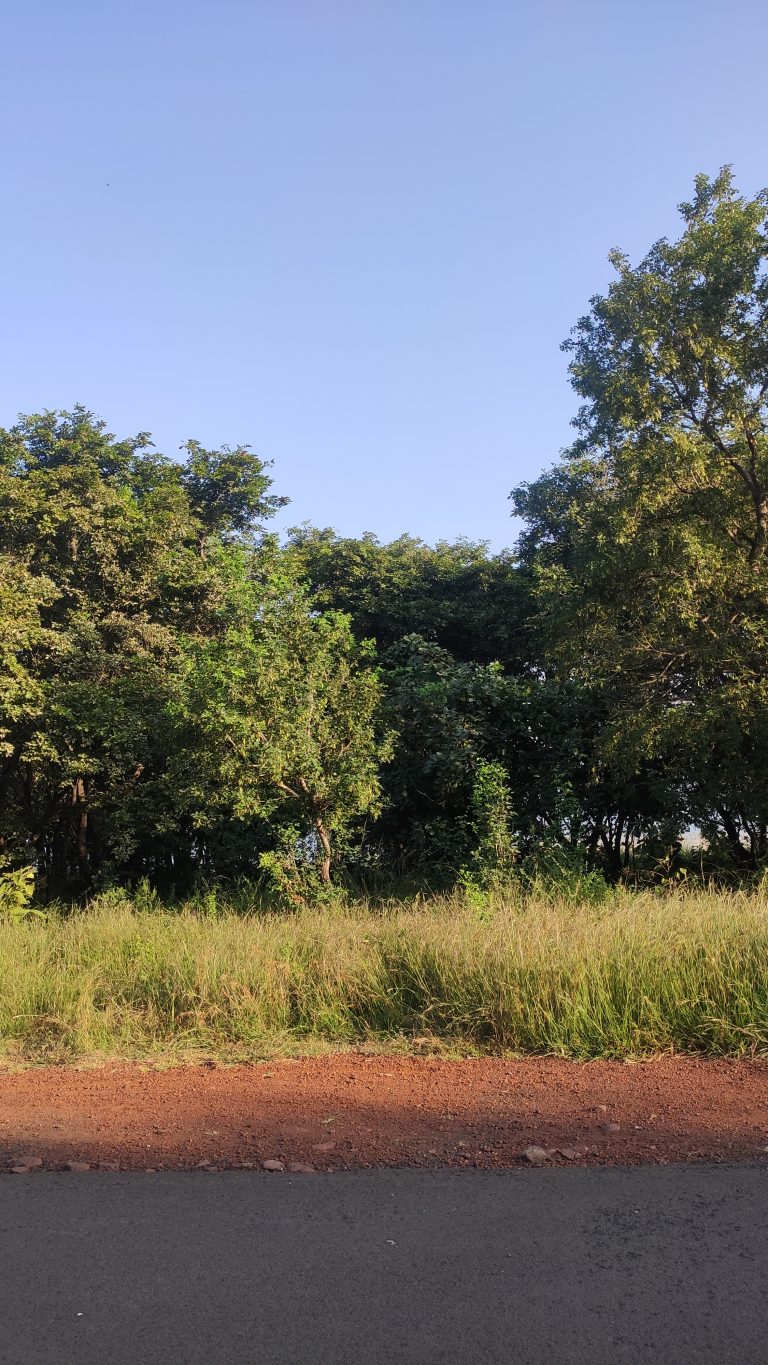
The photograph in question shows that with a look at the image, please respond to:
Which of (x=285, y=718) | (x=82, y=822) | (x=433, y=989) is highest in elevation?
(x=285, y=718)

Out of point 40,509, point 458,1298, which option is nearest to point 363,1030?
point 458,1298

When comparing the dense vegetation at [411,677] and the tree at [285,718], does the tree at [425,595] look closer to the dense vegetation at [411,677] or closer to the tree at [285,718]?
the dense vegetation at [411,677]

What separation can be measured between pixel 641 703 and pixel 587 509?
2791 mm

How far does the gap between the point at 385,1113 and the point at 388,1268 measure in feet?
5.42

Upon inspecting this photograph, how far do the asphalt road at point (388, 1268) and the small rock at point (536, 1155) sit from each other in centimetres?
14

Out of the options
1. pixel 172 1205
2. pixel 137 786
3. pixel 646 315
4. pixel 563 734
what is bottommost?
pixel 172 1205

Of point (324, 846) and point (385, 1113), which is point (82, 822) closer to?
point (324, 846)

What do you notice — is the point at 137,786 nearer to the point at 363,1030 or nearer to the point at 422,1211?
the point at 363,1030

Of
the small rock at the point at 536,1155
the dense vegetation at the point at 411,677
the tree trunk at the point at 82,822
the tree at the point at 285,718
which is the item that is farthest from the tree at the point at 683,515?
the tree trunk at the point at 82,822

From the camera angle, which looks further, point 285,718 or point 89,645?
point 89,645

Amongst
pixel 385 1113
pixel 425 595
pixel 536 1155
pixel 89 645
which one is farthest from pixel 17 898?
pixel 425 595

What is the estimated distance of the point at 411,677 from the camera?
1506cm

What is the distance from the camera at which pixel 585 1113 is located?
4.75 metres

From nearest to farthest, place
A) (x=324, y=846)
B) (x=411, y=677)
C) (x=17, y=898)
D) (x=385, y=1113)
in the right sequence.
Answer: (x=385, y=1113), (x=324, y=846), (x=17, y=898), (x=411, y=677)
